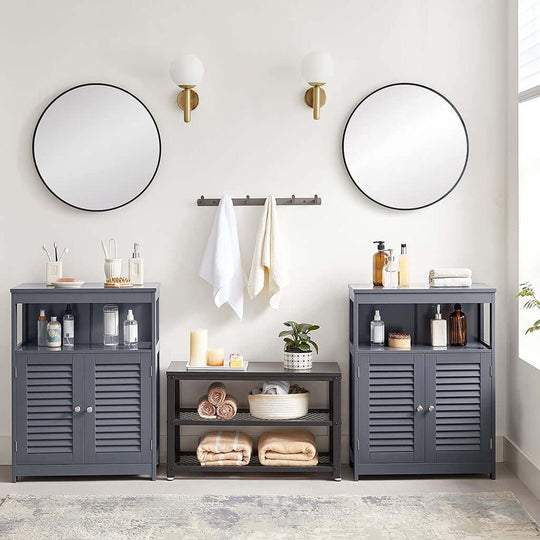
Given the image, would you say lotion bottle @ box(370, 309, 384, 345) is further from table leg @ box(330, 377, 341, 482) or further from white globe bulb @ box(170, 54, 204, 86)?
white globe bulb @ box(170, 54, 204, 86)

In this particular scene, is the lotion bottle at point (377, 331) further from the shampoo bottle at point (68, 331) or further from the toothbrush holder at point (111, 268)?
the shampoo bottle at point (68, 331)

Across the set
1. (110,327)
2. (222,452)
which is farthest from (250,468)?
(110,327)

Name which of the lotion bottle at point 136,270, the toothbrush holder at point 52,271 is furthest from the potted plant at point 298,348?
the toothbrush holder at point 52,271

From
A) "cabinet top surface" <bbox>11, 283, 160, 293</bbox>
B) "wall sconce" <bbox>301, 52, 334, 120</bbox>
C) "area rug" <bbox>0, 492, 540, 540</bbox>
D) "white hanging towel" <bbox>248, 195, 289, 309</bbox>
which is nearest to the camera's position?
"area rug" <bbox>0, 492, 540, 540</bbox>

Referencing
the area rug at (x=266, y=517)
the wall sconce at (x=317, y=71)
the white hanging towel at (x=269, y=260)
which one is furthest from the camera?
the white hanging towel at (x=269, y=260)

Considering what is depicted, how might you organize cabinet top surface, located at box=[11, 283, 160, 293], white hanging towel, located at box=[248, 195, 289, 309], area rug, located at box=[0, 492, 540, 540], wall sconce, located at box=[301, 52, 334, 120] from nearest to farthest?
area rug, located at box=[0, 492, 540, 540] < cabinet top surface, located at box=[11, 283, 160, 293] < wall sconce, located at box=[301, 52, 334, 120] < white hanging towel, located at box=[248, 195, 289, 309]

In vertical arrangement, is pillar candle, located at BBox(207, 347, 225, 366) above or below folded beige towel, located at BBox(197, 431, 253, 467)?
above

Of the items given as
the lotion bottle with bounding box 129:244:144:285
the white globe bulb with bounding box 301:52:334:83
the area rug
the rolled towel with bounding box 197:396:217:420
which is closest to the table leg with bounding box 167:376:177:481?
the rolled towel with bounding box 197:396:217:420

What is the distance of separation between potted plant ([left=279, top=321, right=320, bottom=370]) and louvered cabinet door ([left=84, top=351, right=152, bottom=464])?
2.23 feet

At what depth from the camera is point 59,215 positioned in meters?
3.83

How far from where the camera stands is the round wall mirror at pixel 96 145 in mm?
3775

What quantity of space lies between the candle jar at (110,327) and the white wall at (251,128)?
289mm

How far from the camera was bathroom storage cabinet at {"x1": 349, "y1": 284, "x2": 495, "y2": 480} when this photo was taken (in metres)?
3.57

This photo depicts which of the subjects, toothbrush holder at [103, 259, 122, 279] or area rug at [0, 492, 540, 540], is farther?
toothbrush holder at [103, 259, 122, 279]
